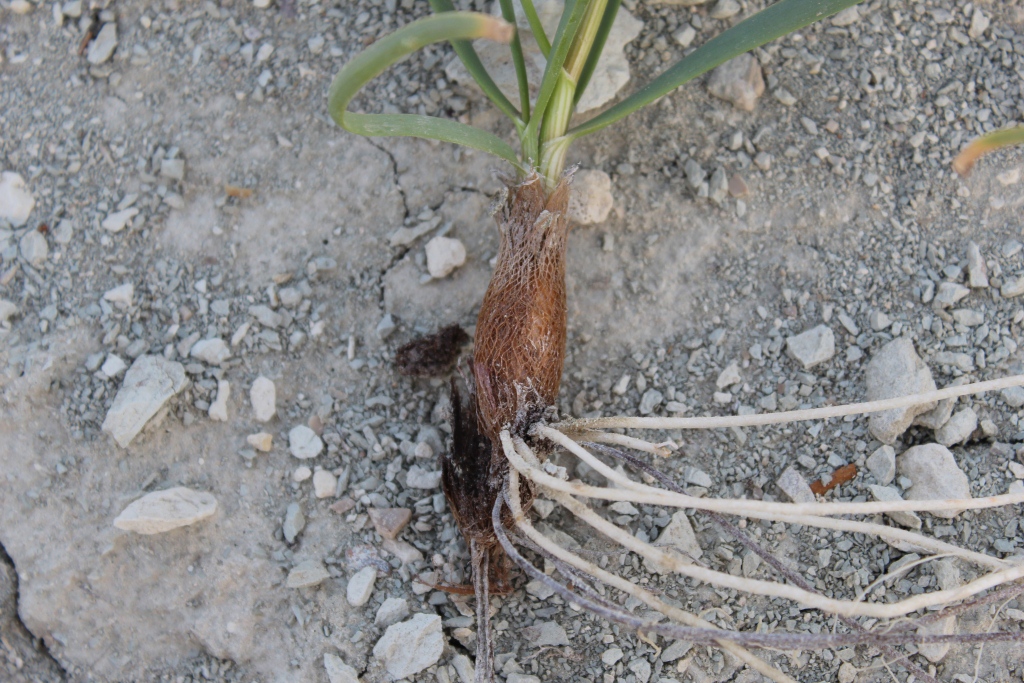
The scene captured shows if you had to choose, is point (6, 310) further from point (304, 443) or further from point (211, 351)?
point (304, 443)

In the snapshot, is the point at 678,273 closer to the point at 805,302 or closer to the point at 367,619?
the point at 805,302

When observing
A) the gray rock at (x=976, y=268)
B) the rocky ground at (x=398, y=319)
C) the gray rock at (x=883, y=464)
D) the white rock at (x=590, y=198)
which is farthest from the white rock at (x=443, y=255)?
the gray rock at (x=976, y=268)

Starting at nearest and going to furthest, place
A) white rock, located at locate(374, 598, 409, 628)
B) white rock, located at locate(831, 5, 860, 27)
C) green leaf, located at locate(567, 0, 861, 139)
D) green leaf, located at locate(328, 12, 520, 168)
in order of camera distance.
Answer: green leaf, located at locate(328, 12, 520, 168)
green leaf, located at locate(567, 0, 861, 139)
white rock, located at locate(374, 598, 409, 628)
white rock, located at locate(831, 5, 860, 27)

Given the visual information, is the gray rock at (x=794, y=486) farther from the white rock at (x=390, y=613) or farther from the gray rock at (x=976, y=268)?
the white rock at (x=390, y=613)

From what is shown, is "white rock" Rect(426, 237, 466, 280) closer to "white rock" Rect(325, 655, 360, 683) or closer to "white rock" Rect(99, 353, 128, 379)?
"white rock" Rect(99, 353, 128, 379)

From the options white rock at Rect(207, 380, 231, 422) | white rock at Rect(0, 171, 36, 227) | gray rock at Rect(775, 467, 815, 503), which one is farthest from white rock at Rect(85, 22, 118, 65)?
gray rock at Rect(775, 467, 815, 503)
